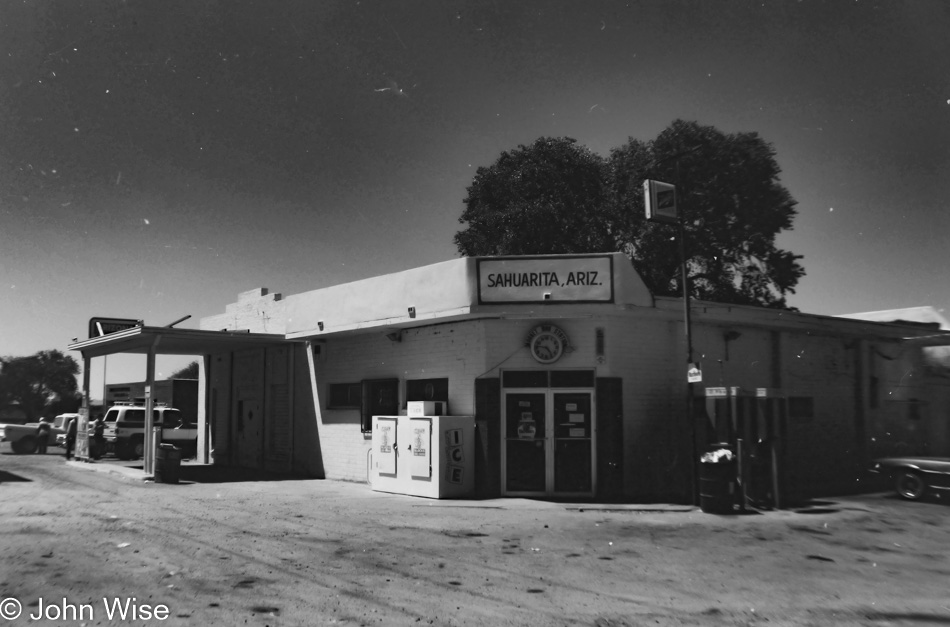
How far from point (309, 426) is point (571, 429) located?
8.83m

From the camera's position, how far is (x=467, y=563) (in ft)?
31.1

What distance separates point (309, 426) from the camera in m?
22.0

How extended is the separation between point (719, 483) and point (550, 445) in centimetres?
360

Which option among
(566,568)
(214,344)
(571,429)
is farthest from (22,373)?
(566,568)

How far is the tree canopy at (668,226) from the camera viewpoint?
38062mm

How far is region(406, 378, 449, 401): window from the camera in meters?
17.5

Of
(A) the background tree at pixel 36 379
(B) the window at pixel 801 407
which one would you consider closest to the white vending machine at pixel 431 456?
(B) the window at pixel 801 407

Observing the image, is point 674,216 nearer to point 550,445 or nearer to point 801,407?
point 550,445

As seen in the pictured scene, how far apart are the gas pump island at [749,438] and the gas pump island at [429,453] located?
473 centimetres

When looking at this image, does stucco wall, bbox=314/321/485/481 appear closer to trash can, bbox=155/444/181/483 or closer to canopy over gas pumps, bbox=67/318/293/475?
canopy over gas pumps, bbox=67/318/293/475

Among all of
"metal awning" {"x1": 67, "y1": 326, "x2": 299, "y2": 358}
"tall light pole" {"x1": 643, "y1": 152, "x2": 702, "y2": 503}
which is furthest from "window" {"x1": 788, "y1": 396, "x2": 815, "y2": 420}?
"metal awning" {"x1": 67, "y1": 326, "x2": 299, "y2": 358}

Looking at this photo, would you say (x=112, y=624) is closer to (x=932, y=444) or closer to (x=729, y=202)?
(x=932, y=444)

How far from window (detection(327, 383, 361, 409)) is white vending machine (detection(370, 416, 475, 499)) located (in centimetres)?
327

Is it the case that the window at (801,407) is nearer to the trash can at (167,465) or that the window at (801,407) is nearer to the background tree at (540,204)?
the trash can at (167,465)
